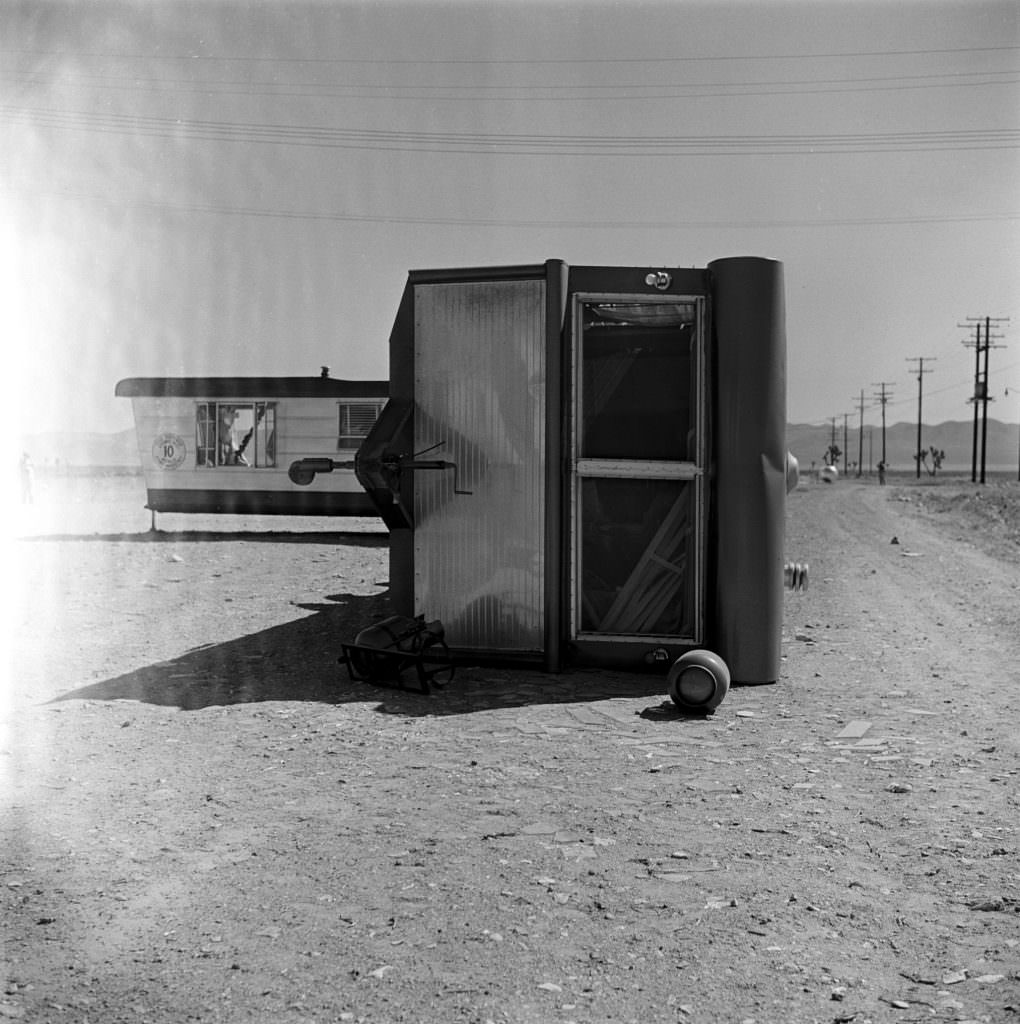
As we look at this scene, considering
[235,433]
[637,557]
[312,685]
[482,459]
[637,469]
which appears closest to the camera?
[312,685]

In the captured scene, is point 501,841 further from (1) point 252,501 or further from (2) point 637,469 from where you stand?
(1) point 252,501

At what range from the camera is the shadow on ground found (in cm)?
695

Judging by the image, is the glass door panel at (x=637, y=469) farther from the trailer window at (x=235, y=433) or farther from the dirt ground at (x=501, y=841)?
the trailer window at (x=235, y=433)

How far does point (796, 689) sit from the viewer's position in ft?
24.7

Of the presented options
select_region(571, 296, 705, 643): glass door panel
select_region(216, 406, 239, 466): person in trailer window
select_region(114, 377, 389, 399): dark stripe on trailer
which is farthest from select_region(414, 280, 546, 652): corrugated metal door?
select_region(216, 406, 239, 466): person in trailer window

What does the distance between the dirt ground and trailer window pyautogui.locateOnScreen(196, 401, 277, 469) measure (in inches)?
458

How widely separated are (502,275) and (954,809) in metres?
4.73

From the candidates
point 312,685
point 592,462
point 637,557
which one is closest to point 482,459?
point 592,462

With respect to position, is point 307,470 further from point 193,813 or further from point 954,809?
point 954,809

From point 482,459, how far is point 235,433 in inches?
532

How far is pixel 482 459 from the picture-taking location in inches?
319

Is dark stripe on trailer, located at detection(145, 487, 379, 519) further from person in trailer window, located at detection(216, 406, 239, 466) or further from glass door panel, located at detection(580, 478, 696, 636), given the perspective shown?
glass door panel, located at detection(580, 478, 696, 636)

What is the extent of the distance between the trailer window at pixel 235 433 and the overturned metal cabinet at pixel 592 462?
12.7m

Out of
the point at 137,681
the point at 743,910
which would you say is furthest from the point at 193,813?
the point at 137,681
